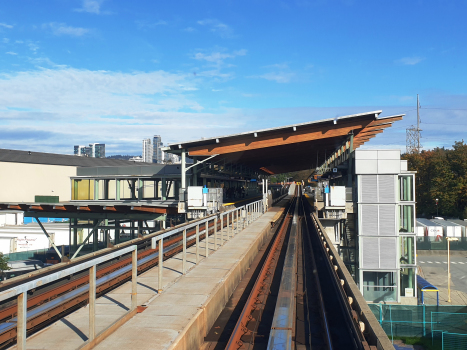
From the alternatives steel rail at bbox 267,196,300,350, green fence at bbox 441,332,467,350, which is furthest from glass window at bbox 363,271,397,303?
steel rail at bbox 267,196,300,350

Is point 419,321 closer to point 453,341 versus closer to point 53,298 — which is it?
point 453,341

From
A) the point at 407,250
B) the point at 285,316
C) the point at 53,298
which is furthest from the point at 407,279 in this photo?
the point at 53,298

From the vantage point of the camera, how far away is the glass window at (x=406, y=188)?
20.2m

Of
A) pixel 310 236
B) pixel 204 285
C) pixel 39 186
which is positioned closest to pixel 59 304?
pixel 204 285

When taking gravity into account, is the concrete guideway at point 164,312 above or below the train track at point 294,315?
above

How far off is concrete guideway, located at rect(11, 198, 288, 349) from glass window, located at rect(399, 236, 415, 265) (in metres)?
13.9

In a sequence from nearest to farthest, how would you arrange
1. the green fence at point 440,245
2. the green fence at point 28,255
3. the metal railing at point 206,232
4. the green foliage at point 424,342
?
1. the metal railing at point 206,232
2. the green foliage at point 424,342
3. the green fence at point 28,255
4. the green fence at point 440,245

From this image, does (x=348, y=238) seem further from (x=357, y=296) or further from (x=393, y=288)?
(x=357, y=296)

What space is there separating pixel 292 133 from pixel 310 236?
31.8 feet

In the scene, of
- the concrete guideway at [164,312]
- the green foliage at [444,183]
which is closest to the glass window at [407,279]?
the concrete guideway at [164,312]

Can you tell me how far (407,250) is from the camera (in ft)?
66.0

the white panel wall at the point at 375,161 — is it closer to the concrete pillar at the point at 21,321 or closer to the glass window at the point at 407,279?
the glass window at the point at 407,279

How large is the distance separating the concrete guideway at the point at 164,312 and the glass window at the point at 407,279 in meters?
14.3

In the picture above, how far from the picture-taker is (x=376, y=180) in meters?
19.8
